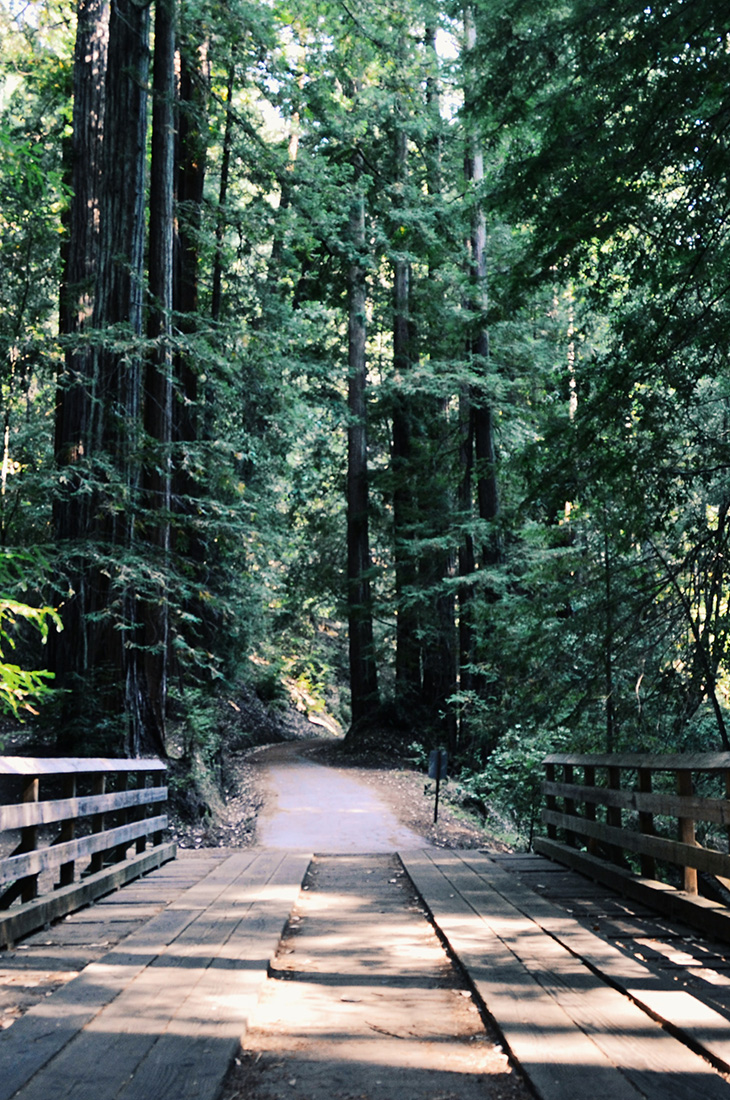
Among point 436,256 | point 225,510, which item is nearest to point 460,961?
point 225,510

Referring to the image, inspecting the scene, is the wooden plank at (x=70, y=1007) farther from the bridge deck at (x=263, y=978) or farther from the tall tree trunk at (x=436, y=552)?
the tall tree trunk at (x=436, y=552)

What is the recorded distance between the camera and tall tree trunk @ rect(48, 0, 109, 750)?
10.7m

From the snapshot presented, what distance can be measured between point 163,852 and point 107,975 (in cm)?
440

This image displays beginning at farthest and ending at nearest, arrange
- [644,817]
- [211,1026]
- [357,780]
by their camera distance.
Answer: [357,780], [644,817], [211,1026]

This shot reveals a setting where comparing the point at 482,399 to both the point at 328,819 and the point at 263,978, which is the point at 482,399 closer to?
the point at 328,819

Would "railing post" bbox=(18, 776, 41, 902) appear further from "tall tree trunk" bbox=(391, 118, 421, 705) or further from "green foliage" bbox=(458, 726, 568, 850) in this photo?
"tall tree trunk" bbox=(391, 118, 421, 705)

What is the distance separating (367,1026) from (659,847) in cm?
264

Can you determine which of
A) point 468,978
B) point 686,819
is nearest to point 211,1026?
point 468,978

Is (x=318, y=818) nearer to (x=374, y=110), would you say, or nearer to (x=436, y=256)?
(x=436, y=256)

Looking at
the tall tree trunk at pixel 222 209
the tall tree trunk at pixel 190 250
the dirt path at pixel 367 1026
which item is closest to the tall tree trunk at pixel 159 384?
the tall tree trunk at pixel 190 250

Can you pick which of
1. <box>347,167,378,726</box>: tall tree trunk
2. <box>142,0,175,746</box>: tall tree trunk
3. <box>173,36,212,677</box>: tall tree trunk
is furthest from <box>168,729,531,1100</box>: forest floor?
<box>347,167,378,726</box>: tall tree trunk

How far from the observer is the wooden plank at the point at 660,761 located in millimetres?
4688

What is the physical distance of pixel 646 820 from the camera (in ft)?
20.3

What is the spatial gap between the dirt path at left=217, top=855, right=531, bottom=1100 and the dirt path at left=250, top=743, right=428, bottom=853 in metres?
6.06
